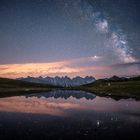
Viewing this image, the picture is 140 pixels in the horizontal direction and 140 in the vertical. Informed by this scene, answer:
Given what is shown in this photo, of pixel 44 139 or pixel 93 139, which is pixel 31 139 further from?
pixel 93 139

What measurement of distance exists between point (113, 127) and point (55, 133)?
26.5 feet

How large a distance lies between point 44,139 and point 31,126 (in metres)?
8.22

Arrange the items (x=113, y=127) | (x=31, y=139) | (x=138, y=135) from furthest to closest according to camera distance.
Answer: (x=113, y=127), (x=138, y=135), (x=31, y=139)

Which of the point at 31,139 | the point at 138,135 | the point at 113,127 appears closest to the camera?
the point at 31,139

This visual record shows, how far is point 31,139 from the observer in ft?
86.2

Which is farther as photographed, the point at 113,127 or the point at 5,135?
the point at 113,127

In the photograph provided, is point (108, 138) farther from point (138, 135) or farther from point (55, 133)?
point (55, 133)

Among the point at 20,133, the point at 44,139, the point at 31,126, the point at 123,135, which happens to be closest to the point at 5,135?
the point at 20,133

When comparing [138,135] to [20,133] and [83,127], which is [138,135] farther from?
[20,133]

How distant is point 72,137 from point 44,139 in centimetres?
300

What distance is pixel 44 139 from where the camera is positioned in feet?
86.8

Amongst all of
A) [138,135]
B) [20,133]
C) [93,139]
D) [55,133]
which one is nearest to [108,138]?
[93,139]

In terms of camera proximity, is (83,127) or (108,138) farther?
(83,127)

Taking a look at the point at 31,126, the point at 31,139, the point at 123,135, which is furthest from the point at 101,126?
the point at 31,139
